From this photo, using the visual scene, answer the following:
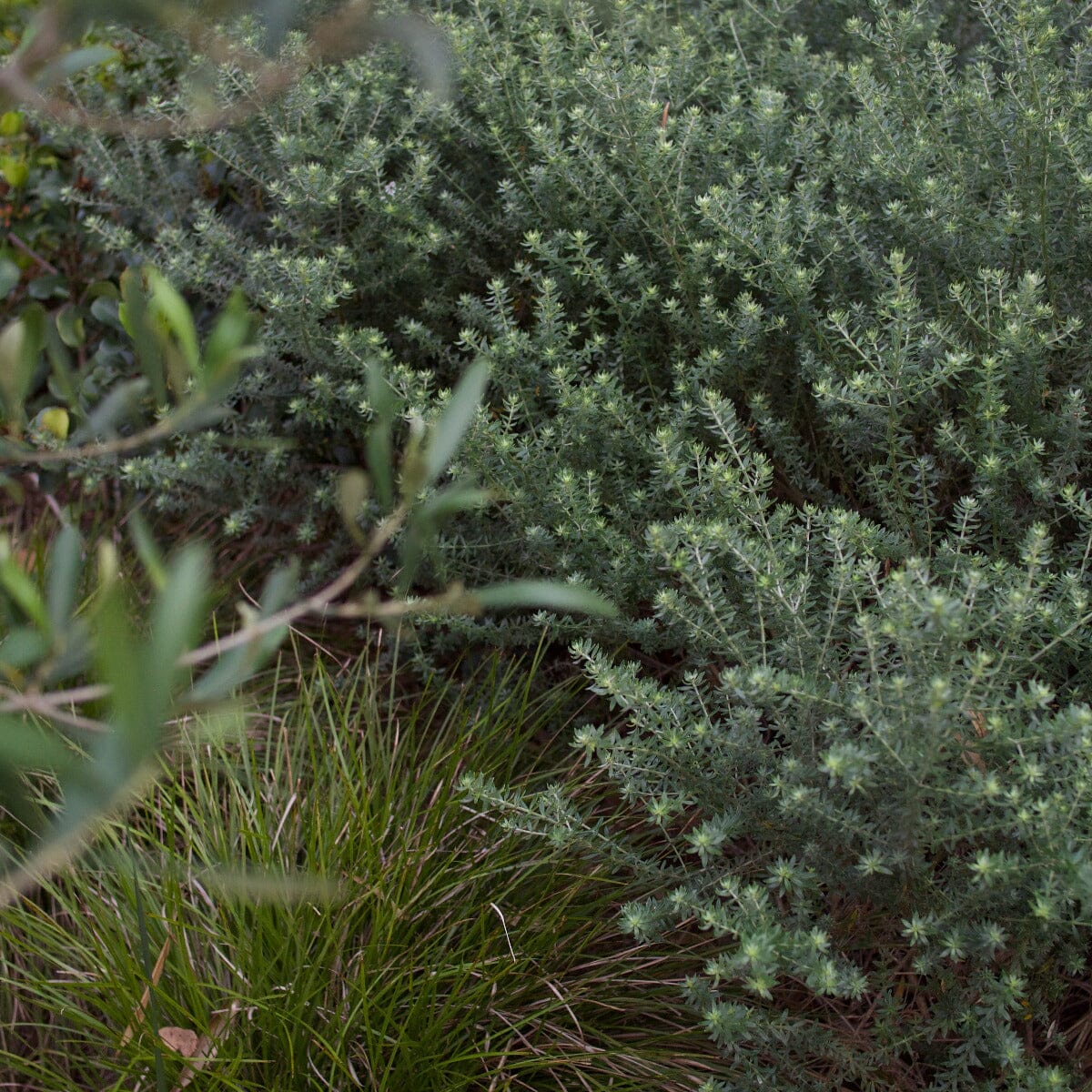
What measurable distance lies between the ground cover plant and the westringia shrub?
0.52 ft

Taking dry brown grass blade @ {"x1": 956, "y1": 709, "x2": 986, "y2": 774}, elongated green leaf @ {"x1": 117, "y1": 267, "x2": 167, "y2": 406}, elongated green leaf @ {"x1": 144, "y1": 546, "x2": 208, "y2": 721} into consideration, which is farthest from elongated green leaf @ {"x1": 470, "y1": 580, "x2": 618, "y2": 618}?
dry brown grass blade @ {"x1": 956, "y1": 709, "x2": 986, "y2": 774}

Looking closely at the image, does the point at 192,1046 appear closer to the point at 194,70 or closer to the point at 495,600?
the point at 495,600

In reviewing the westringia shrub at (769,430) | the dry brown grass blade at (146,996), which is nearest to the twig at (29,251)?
the westringia shrub at (769,430)

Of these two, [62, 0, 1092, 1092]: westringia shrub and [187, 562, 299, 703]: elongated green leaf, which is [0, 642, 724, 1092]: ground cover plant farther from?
[187, 562, 299, 703]: elongated green leaf

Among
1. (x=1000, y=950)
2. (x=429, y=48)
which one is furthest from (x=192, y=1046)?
(x=429, y=48)

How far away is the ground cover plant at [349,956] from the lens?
167 centimetres

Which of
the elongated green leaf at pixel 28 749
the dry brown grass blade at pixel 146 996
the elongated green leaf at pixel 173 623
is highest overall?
the elongated green leaf at pixel 173 623

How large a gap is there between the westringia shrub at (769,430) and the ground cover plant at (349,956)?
16 cm

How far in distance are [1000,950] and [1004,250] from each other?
117 centimetres

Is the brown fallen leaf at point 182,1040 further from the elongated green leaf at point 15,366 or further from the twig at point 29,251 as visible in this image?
the twig at point 29,251

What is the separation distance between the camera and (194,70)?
2.52 meters

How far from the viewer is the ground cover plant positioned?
167cm

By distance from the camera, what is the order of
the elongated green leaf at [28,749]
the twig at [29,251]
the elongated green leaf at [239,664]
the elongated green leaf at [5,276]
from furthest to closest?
1. the twig at [29,251]
2. the elongated green leaf at [5,276]
3. the elongated green leaf at [239,664]
4. the elongated green leaf at [28,749]

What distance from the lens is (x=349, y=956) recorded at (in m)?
1.84
